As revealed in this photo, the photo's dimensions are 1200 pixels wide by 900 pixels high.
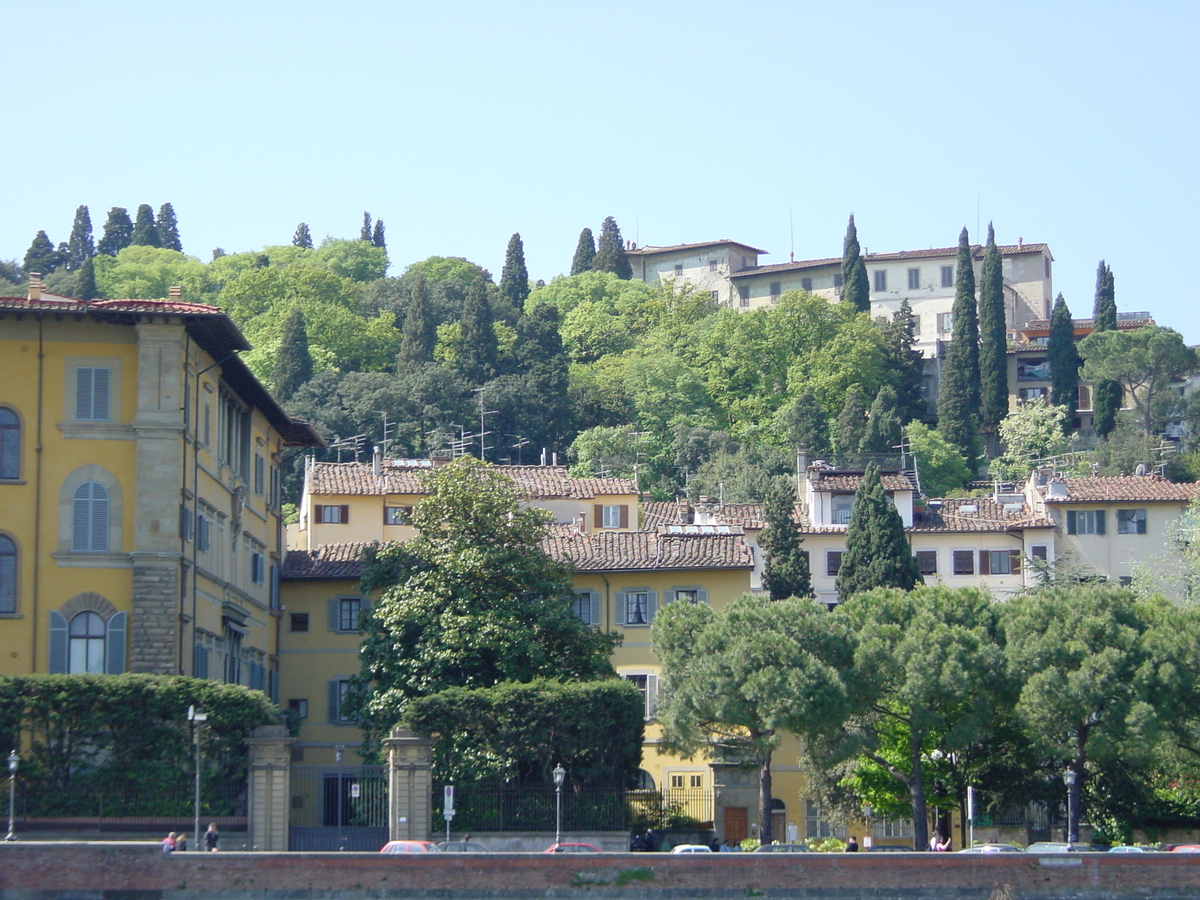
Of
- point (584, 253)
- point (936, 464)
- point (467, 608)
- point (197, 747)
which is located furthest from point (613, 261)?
point (197, 747)

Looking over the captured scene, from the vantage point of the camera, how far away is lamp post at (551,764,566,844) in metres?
42.2

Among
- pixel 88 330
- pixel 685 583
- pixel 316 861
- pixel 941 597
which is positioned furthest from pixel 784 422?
pixel 316 861

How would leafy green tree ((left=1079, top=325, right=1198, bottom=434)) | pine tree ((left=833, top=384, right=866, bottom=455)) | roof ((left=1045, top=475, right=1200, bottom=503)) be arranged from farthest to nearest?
leafy green tree ((left=1079, top=325, right=1198, bottom=434)) < pine tree ((left=833, top=384, right=866, bottom=455)) < roof ((left=1045, top=475, right=1200, bottom=503))

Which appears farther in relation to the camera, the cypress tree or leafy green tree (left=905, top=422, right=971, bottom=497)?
the cypress tree

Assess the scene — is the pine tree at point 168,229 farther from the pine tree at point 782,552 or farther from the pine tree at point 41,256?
the pine tree at point 782,552

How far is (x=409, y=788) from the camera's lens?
41.4 metres

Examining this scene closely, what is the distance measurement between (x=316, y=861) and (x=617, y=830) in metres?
10.9

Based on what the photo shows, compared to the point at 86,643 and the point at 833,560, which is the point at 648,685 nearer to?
the point at 86,643

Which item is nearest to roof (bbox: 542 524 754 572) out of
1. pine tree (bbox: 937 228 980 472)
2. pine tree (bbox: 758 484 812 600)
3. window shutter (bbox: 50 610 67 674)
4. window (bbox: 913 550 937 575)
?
pine tree (bbox: 758 484 812 600)

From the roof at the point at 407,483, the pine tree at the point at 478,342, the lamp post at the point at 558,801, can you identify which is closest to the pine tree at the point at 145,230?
the pine tree at the point at 478,342

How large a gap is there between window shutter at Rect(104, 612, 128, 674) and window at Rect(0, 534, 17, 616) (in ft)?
7.30

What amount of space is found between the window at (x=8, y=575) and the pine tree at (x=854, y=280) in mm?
93687

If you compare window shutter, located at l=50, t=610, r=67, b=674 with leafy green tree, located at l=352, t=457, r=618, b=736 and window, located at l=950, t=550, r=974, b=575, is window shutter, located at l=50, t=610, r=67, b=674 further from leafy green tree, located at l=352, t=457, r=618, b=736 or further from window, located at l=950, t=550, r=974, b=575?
window, located at l=950, t=550, r=974, b=575

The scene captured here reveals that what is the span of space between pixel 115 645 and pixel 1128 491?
54.7 metres
